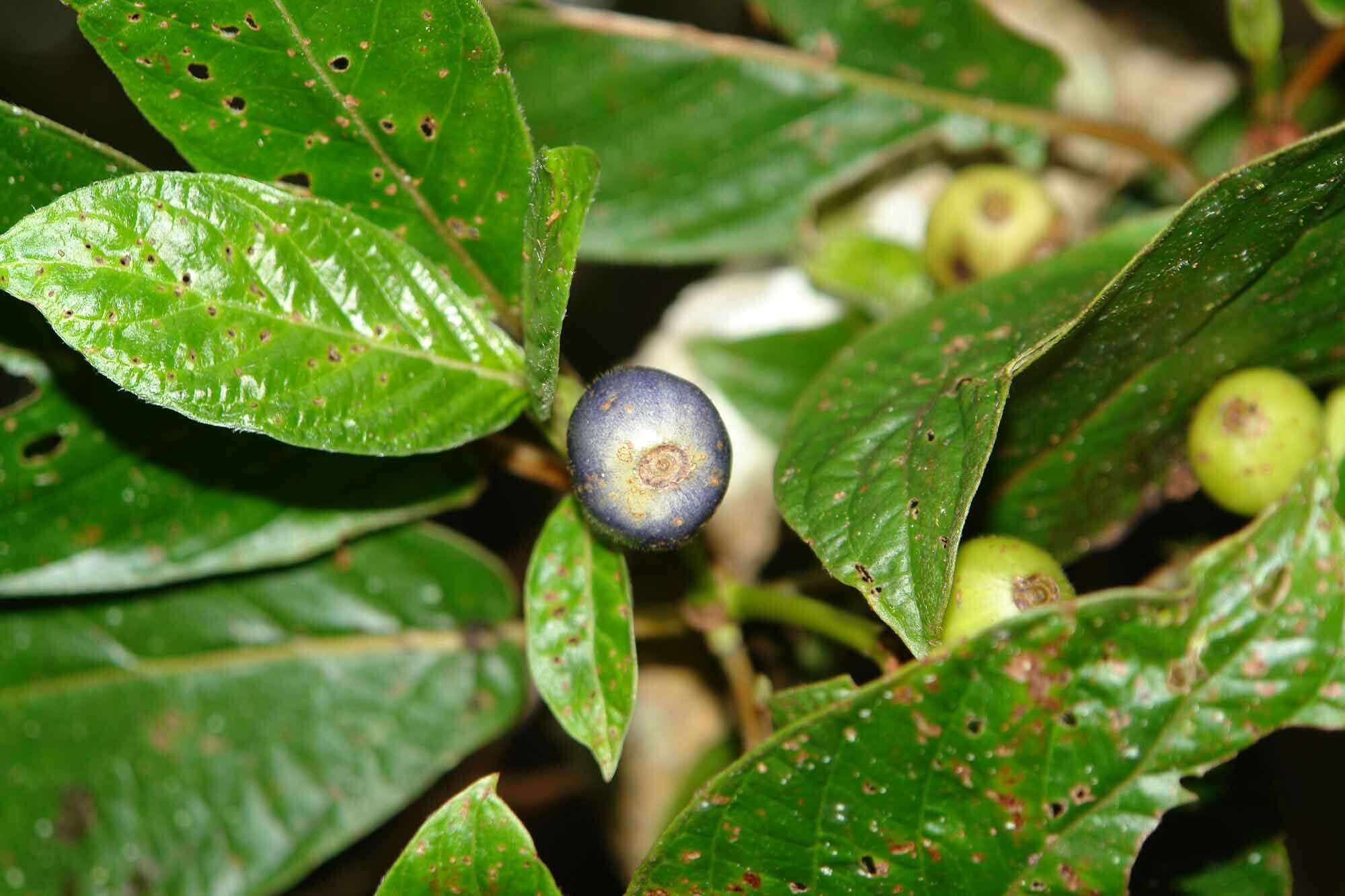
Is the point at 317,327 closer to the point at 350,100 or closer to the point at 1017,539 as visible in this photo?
the point at 350,100

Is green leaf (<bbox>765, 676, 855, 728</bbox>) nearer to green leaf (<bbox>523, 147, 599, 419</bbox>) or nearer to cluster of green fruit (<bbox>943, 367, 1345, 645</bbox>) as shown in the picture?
cluster of green fruit (<bbox>943, 367, 1345, 645</bbox>)

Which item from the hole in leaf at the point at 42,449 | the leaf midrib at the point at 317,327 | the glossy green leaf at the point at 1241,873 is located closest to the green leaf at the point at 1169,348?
the glossy green leaf at the point at 1241,873

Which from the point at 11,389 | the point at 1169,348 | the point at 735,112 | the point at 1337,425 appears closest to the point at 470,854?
the point at 1169,348

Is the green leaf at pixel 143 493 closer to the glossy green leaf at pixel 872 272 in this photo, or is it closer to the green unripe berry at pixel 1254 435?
the glossy green leaf at pixel 872 272

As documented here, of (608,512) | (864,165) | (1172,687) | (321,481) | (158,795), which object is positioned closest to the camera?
(1172,687)

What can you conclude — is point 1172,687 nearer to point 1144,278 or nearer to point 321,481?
point 1144,278

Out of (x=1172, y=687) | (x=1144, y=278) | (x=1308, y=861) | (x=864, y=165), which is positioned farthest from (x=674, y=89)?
(x=1308, y=861)

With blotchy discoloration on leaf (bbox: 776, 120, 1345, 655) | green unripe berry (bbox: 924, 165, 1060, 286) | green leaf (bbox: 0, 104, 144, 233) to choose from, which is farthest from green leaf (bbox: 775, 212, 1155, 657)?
green leaf (bbox: 0, 104, 144, 233)
